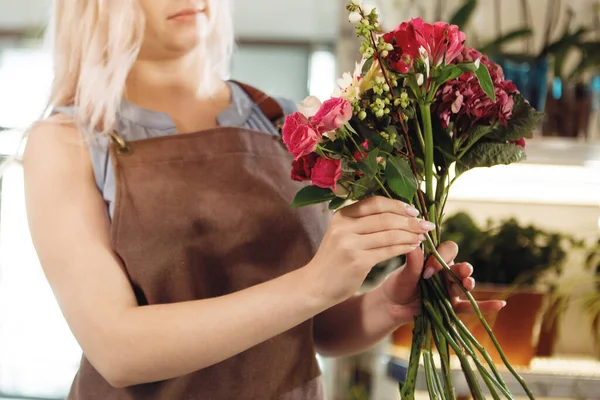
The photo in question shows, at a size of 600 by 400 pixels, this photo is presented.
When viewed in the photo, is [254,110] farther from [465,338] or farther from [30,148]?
[465,338]

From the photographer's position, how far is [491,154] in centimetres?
91

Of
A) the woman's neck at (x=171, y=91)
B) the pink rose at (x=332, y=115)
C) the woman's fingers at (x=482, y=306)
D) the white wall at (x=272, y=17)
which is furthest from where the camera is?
the white wall at (x=272, y=17)

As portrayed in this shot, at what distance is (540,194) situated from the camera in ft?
7.43

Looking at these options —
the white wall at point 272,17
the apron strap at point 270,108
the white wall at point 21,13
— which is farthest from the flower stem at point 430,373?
the white wall at point 21,13

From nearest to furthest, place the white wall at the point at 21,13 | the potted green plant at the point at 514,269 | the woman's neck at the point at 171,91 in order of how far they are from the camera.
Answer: the woman's neck at the point at 171,91 < the potted green plant at the point at 514,269 < the white wall at the point at 21,13

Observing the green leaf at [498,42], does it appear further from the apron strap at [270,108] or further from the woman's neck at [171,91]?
the woman's neck at [171,91]

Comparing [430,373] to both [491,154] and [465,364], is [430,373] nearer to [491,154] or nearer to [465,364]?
[465,364]

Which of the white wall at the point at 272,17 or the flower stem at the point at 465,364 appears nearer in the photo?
the flower stem at the point at 465,364

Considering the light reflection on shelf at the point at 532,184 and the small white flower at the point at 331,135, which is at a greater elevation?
the small white flower at the point at 331,135

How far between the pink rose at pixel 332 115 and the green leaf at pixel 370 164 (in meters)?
0.05

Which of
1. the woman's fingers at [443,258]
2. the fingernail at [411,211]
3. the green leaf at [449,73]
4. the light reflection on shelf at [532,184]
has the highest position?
the green leaf at [449,73]

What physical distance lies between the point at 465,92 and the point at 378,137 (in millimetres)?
130

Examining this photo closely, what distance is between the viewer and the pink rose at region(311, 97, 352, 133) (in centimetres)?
81

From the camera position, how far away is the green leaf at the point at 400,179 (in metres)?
0.83
